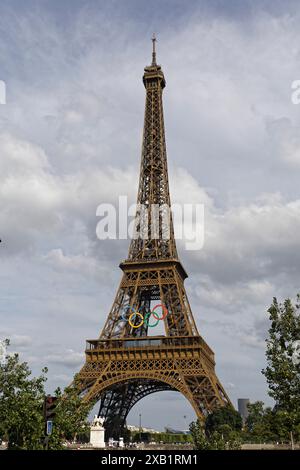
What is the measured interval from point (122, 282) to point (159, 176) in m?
20.5

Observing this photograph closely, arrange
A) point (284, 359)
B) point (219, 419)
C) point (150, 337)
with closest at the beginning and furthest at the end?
1. point (284, 359)
2. point (219, 419)
3. point (150, 337)

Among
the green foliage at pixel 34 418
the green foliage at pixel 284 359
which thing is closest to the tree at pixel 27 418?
the green foliage at pixel 34 418

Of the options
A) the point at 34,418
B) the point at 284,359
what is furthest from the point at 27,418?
the point at 284,359

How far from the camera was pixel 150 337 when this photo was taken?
Result: 75000mm

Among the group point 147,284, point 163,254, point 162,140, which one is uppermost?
point 162,140

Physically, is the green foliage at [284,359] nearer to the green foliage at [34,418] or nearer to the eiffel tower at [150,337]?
the green foliage at [34,418]

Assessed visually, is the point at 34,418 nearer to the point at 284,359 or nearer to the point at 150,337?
the point at 284,359

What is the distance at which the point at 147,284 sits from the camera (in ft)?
261

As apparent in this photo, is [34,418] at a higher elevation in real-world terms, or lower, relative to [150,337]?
lower

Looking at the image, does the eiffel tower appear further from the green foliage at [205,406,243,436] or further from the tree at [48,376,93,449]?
the tree at [48,376,93,449]

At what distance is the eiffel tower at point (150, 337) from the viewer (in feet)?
230

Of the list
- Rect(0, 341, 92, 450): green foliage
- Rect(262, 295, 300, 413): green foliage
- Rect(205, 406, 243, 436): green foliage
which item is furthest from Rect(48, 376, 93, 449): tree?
Rect(205, 406, 243, 436): green foliage

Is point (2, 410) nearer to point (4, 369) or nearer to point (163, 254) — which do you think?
point (4, 369)
